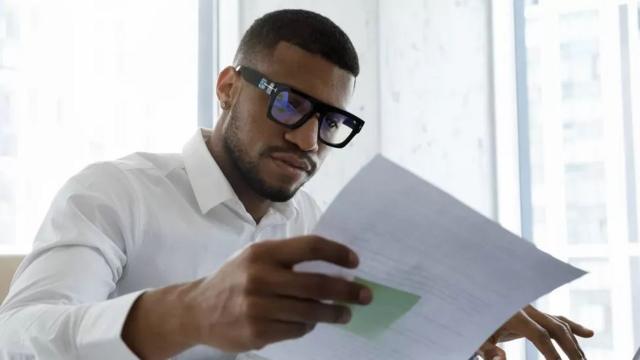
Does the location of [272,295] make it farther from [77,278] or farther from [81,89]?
[81,89]

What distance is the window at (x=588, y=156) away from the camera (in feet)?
8.25

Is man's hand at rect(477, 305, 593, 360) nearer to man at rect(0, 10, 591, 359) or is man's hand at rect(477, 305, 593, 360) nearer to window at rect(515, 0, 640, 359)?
man at rect(0, 10, 591, 359)

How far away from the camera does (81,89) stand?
2.43 meters

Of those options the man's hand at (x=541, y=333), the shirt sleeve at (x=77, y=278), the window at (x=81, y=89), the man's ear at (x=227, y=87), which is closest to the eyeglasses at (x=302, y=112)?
the man's ear at (x=227, y=87)

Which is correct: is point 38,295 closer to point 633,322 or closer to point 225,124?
point 225,124

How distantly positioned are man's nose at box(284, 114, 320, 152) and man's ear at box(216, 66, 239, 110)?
0.20 metres

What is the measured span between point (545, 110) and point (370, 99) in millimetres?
586

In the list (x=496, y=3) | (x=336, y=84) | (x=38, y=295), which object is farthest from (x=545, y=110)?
(x=38, y=295)

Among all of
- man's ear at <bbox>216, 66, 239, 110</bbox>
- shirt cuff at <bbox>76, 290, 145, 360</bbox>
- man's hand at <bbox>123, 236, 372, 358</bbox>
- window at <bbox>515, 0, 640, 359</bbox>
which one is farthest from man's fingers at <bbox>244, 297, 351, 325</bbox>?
window at <bbox>515, 0, 640, 359</bbox>

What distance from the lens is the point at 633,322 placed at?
97.6 inches

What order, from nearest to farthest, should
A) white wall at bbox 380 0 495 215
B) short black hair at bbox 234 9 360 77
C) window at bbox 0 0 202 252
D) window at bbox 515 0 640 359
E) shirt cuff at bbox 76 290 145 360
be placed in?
1. shirt cuff at bbox 76 290 145 360
2. short black hair at bbox 234 9 360 77
3. window at bbox 0 0 202 252
4. window at bbox 515 0 640 359
5. white wall at bbox 380 0 495 215

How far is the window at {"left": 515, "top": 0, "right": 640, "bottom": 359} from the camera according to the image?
252 cm

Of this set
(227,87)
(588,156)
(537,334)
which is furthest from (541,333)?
(588,156)

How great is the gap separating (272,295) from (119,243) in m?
0.58
